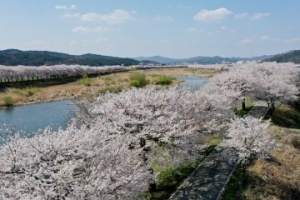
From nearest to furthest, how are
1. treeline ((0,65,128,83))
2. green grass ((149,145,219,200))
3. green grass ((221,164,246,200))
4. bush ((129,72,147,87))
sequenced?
1. green grass ((221,164,246,200))
2. green grass ((149,145,219,200))
3. bush ((129,72,147,87))
4. treeline ((0,65,128,83))

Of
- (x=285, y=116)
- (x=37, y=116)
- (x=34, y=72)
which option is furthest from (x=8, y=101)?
(x=285, y=116)

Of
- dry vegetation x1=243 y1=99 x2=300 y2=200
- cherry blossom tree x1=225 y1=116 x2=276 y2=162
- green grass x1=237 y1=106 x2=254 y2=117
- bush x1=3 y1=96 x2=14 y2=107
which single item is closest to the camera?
dry vegetation x1=243 y1=99 x2=300 y2=200

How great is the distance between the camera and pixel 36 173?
696 inches

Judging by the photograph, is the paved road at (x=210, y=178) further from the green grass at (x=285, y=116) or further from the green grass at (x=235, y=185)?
the green grass at (x=285, y=116)

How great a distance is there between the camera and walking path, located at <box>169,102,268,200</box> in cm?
2758

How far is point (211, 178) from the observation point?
30719 mm

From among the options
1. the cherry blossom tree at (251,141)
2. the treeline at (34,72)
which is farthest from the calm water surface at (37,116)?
the treeline at (34,72)

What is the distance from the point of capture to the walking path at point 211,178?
27578mm

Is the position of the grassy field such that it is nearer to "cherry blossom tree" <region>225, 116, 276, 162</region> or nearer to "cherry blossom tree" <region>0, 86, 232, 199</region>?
"cherry blossom tree" <region>225, 116, 276, 162</region>

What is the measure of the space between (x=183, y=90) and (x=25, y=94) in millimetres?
71985

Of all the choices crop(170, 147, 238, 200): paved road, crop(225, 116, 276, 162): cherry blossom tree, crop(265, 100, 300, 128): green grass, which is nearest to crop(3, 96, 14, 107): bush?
crop(265, 100, 300, 128): green grass

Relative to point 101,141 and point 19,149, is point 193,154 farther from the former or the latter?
point 19,149

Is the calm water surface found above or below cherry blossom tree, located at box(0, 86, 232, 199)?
below

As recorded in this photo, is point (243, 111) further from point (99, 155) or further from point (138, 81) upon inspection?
point (138, 81)
